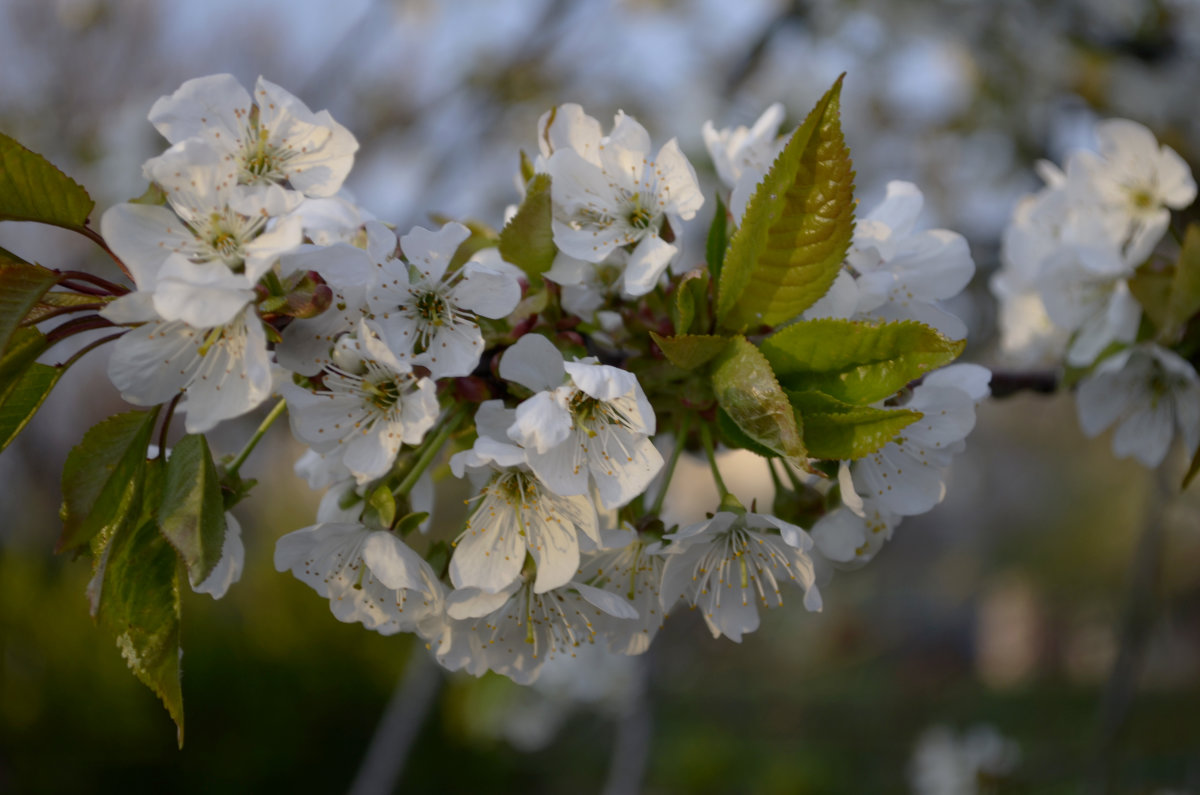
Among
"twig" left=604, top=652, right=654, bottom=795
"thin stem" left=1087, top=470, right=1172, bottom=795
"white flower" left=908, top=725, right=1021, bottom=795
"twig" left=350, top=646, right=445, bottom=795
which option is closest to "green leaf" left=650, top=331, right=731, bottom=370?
"twig" left=604, top=652, right=654, bottom=795

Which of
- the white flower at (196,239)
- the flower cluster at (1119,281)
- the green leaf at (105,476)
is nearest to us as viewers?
the white flower at (196,239)

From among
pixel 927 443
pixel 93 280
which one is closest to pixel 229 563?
pixel 93 280

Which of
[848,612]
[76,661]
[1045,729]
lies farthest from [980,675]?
[76,661]

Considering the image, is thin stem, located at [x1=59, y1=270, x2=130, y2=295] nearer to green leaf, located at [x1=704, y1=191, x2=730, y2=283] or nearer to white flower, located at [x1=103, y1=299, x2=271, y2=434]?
white flower, located at [x1=103, y1=299, x2=271, y2=434]

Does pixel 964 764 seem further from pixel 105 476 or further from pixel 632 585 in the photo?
pixel 105 476

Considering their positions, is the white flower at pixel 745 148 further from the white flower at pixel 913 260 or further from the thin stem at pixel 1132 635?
the thin stem at pixel 1132 635

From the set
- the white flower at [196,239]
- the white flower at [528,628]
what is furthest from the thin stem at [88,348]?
the white flower at [528,628]

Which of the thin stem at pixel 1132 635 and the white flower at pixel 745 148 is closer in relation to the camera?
the white flower at pixel 745 148

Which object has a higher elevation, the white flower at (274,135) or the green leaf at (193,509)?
the white flower at (274,135)
